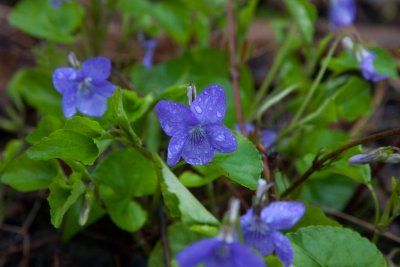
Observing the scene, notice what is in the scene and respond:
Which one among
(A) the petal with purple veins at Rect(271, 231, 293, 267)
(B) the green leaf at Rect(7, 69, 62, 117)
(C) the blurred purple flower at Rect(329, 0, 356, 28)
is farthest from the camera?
(C) the blurred purple flower at Rect(329, 0, 356, 28)

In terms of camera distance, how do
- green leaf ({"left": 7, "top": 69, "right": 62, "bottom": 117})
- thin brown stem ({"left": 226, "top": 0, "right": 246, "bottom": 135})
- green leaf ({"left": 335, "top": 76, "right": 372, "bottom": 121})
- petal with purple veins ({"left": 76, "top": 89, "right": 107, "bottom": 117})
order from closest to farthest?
petal with purple veins ({"left": 76, "top": 89, "right": 107, "bottom": 117}) → thin brown stem ({"left": 226, "top": 0, "right": 246, "bottom": 135}) → green leaf ({"left": 335, "top": 76, "right": 372, "bottom": 121}) → green leaf ({"left": 7, "top": 69, "right": 62, "bottom": 117})

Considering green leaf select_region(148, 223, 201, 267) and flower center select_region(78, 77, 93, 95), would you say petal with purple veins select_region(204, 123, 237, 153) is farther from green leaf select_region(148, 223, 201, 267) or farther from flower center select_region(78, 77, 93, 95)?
flower center select_region(78, 77, 93, 95)

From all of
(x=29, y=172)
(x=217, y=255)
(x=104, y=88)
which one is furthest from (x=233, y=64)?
(x=217, y=255)

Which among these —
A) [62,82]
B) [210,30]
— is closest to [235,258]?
[62,82]

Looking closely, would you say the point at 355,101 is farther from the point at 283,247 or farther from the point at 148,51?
the point at 283,247

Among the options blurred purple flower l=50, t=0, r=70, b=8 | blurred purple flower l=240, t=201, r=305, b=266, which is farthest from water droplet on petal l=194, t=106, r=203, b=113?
blurred purple flower l=50, t=0, r=70, b=8

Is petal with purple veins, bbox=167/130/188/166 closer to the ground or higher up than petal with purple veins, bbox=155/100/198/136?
closer to the ground

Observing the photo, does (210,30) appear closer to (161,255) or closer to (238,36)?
(238,36)
